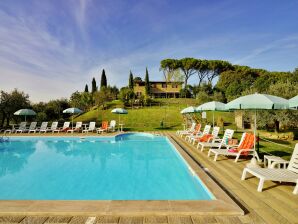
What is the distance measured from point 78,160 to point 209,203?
6718 millimetres

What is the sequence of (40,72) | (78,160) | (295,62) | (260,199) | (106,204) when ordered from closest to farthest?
1. (106,204)
2. (260,199)
3. (78,160)
4. (40,72)
5. (295,62)

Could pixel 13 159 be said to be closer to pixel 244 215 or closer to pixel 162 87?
pixel 244 215

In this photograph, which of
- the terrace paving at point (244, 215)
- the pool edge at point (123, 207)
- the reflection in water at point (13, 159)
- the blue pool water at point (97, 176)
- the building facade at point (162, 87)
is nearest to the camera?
the terrace paving at point (244, 215)

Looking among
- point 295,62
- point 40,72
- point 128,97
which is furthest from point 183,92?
point 40,72

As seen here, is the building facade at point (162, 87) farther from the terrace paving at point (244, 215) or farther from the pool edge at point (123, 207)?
the pool edge at point (123, 207)

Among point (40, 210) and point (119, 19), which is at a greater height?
point (119, 19)

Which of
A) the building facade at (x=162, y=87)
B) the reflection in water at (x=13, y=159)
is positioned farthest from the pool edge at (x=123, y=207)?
the building facade at (x=162, y=87)

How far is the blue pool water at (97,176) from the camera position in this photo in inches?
197

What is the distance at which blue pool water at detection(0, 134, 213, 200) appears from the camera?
16.5ft

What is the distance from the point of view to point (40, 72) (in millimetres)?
19703

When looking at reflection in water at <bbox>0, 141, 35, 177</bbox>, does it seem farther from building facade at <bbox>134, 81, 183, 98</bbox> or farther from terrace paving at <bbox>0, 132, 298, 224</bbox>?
building facade at <bbox>134, 81, 183, 98</bbox>

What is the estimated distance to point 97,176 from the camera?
6516 millimetres

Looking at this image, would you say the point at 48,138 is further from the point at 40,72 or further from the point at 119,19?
the point at 119,19

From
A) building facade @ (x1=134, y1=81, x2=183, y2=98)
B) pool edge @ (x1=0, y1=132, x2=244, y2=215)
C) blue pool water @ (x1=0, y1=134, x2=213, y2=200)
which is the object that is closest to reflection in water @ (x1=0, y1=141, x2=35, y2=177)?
blue pool water @ (x1=0, y1=134, x2=213, y2=200)
